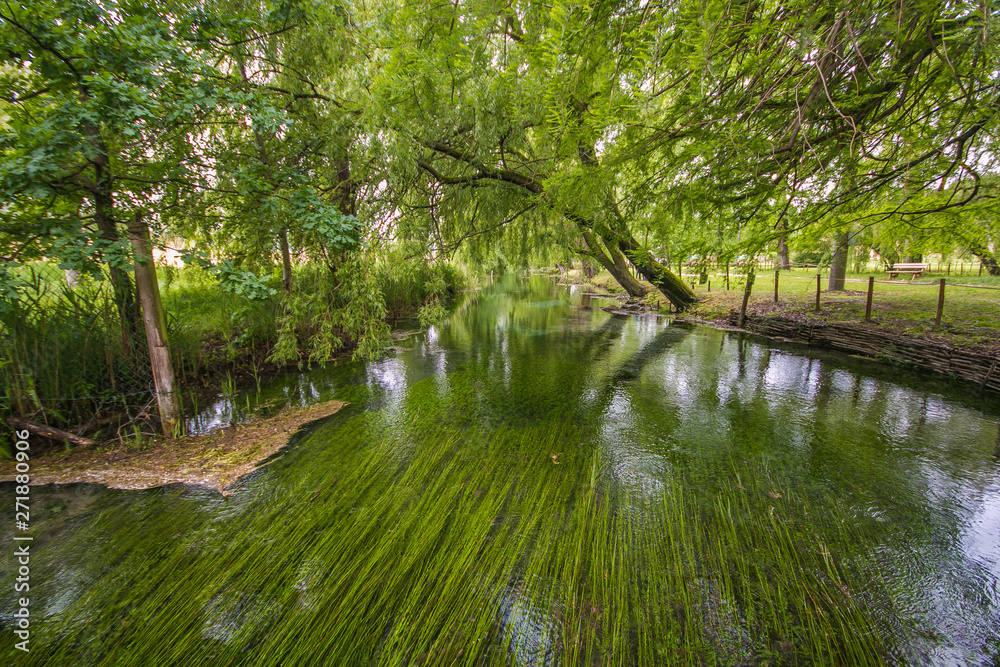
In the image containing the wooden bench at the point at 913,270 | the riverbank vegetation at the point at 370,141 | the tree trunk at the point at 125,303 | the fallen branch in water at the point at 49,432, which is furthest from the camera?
the wooden bench at the point at 913,270

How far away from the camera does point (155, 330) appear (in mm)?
3008

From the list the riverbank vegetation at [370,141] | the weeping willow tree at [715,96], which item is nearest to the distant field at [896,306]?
the weeping willow tree at [715,96]

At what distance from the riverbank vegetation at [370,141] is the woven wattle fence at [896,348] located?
157cm

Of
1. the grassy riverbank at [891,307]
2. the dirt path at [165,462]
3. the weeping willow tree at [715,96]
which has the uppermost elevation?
the weeping willow tree at [715,96]

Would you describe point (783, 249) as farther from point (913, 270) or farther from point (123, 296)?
point (123, 296)

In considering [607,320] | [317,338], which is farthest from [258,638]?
[607,320]

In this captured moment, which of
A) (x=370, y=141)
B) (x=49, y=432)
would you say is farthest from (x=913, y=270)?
(x=49, y=432)

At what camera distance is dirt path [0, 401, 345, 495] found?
280 cm

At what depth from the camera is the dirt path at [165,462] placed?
2.80 m

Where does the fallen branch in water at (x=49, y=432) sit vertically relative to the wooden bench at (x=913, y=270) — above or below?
below

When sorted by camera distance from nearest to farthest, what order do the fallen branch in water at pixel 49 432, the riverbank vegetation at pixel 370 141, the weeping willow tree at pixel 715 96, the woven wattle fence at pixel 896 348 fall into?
the weeping willow tree at pixel 715 96
the riverbank vegetation at pixel 370 141
the fallen branch in water at pixel 49 432
the woven wattle fence at pixel 896 348

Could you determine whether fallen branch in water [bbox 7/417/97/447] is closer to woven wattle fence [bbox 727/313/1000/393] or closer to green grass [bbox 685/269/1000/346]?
green grass [bbox 685/269/1000/346]

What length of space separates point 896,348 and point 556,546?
6.43 metres

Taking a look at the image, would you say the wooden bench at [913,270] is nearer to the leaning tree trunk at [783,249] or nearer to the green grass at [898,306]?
the green grass at [898,306]
